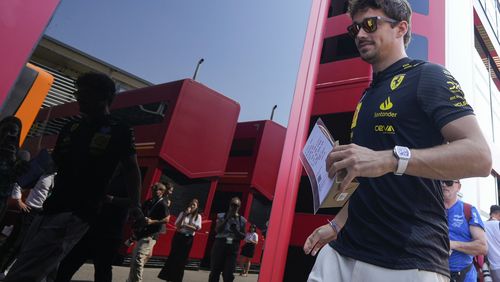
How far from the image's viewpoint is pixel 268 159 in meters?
1.91

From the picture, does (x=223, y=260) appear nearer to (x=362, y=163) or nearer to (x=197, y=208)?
(x=197, y=208)

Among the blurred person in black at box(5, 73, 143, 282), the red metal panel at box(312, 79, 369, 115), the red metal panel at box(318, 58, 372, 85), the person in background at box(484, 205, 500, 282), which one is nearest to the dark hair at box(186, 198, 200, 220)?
the blurred person in black at box(5, 73, 143, 282)

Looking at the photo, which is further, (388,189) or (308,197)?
(308,197)

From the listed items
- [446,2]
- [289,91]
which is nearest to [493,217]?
[446,2]

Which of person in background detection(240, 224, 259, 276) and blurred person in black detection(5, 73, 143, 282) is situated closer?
blurred person in black detection(5, 73, 143, 282)

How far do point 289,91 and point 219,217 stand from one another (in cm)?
99

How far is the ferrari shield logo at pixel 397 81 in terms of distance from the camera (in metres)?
0.93

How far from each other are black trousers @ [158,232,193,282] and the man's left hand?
0.87m

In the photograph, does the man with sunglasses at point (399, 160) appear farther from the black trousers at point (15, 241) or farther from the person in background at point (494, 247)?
the person in background at point (494, 247)

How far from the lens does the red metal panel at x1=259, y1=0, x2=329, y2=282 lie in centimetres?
212

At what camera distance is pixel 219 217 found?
5.09 feet

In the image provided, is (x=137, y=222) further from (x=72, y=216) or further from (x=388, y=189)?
(x=388, y=189)

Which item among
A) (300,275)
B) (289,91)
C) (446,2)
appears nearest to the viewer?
(289,91)

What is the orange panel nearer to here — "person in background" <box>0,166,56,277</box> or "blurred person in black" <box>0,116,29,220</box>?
"blurred person in black" <box>0,116,29,220</box>
